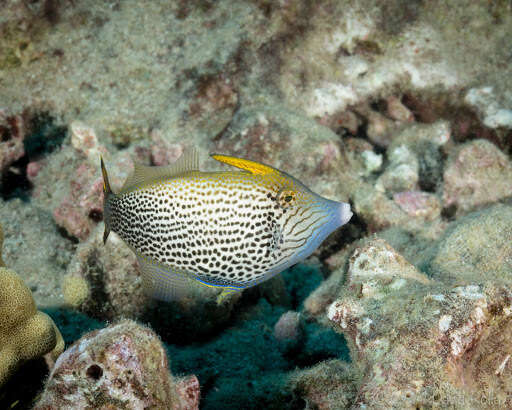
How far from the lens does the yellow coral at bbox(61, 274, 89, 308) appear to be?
3.73 metres

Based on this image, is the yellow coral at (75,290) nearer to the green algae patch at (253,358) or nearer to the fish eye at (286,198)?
the green algae patch at (253,358)

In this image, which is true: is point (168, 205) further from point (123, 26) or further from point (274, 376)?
point (123, 26)

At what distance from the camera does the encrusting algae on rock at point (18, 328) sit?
256 cm

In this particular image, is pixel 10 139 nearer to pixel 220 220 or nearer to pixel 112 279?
pixel 112 279

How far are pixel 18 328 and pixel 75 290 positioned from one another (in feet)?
3.56

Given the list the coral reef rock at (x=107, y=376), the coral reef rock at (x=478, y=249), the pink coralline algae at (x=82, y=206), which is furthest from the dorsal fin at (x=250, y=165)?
the pink coralline algae at (x=82, y=206)

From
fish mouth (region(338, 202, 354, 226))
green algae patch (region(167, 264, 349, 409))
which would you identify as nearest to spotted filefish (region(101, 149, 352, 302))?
fish mouth (region(338, 202, 354, 226))

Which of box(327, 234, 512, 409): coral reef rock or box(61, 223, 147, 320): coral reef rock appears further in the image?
box(61, 223, 147, 320): coral reef rock

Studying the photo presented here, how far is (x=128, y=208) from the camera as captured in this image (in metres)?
2.47

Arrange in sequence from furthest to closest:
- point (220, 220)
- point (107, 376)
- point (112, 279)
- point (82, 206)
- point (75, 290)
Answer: point (82, 206) → point (112, 279) → point (75, 290) → point (220, 220) → point (107, 376)

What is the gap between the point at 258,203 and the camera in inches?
95.2

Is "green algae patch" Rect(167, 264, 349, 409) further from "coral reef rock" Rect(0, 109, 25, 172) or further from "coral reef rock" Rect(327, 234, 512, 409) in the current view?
"coral reef rock" Rect(0, 109, 25, 172)

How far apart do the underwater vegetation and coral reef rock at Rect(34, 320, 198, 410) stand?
0.04ft

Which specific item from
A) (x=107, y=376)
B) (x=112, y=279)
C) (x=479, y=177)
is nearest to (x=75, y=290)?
(x=112, y=279)
